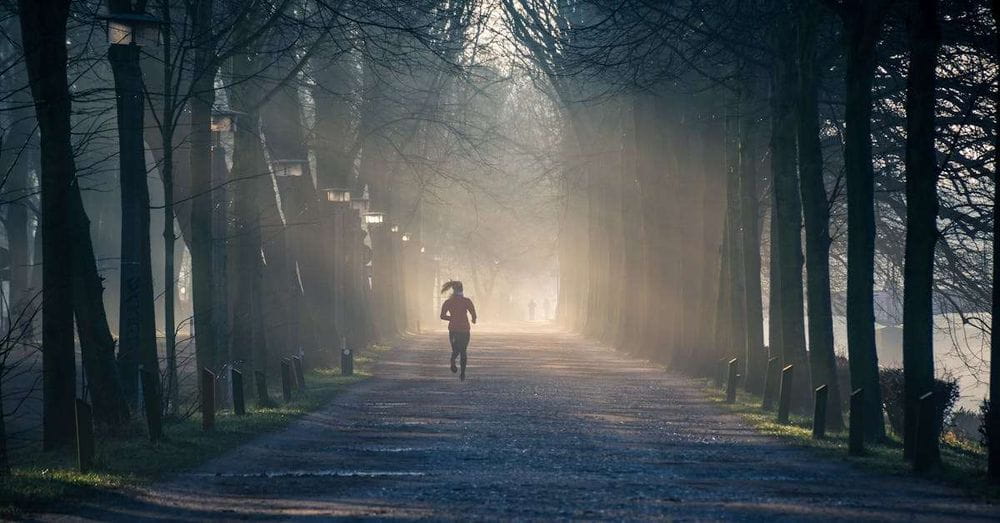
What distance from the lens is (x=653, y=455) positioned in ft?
46.0

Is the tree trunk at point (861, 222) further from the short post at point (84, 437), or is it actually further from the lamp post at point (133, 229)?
the short post at point (84, 437)

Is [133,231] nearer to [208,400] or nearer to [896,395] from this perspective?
[208,400]

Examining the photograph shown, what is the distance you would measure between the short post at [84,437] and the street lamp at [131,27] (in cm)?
470

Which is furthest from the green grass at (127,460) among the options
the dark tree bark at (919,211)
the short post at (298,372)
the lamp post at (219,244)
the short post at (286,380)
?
the dark tree bark at (919,211)

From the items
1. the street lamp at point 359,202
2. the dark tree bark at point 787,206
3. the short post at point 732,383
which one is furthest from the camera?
the street lamp at point 359,202

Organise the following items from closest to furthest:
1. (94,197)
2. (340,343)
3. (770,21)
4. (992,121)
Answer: (770,21), (992,121), (340,343), (94,197)

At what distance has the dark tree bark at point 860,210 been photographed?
14961 mm

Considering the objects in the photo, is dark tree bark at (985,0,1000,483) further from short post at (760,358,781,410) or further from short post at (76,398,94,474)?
short post at (760,358,781,410)

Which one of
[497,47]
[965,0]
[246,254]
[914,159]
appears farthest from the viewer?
[497,47]

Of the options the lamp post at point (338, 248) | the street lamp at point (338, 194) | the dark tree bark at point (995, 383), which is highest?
the street lamp at point (338, 194)

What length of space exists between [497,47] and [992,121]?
21077 mm

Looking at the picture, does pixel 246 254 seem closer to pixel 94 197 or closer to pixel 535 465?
pixel 535 465

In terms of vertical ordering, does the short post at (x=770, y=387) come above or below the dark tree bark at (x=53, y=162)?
below

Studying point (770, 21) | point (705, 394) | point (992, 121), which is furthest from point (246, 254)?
point (992, 121)
